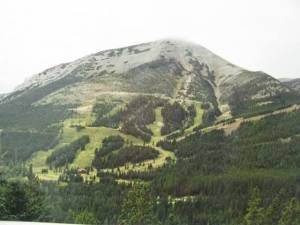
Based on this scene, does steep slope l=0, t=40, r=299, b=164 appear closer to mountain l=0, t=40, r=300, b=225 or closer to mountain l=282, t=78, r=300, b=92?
mountain l=0, t=40, r=300, b=225

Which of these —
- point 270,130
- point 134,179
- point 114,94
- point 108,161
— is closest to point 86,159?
point 108,161

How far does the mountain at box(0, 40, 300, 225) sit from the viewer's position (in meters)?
34.1

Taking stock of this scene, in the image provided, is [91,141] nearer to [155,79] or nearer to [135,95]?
[135,95]

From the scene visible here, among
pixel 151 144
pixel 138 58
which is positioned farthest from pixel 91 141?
pixel 138 58

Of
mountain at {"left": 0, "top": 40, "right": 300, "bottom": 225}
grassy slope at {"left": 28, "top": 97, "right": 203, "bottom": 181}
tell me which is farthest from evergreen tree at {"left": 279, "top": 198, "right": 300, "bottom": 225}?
grassy slope at {"left": 28, "top": 97, "right": 203, "bottom": 181}

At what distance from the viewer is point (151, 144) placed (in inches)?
2751

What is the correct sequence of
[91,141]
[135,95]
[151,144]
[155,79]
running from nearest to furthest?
1. [91,141]
2. [151,144]
3. [135,95]
4. [155,79]

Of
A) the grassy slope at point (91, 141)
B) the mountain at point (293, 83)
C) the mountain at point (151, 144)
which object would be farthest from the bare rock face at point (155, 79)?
the grassy slope at point (91, 141)

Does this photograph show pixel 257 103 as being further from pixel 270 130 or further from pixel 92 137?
pixel 92 137

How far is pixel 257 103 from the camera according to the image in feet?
357

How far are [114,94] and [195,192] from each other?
61733 millimetres

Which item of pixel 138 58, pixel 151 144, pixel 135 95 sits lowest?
pixel 151 144

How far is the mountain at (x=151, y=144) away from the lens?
34094mm

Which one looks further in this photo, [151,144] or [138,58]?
[138,58]
